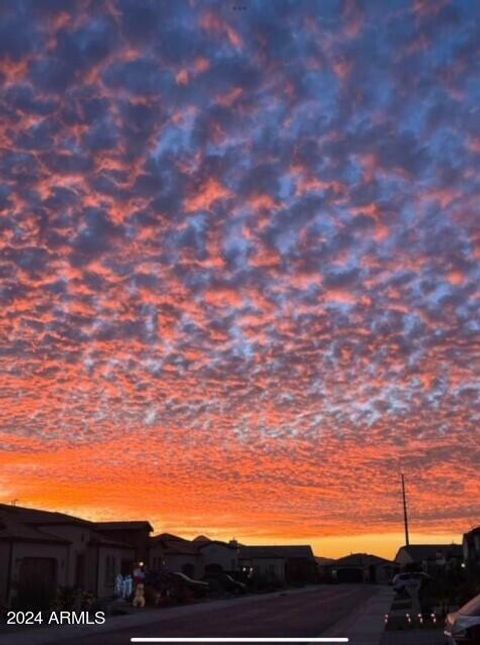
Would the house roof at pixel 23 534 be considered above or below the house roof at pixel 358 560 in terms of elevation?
below

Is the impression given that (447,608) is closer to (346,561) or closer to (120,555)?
(120,555)

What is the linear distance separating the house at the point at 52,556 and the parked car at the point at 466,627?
23.8m

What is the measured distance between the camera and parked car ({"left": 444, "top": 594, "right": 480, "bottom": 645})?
1173 centimetres

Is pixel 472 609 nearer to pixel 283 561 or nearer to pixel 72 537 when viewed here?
pixel 72 537

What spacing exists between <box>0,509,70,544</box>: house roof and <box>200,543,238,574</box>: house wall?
154 ft

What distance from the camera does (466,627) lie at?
11.9 meters

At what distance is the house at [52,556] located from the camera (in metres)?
34.6

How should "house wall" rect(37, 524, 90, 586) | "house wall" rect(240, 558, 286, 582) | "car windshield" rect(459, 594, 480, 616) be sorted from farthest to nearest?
"house wall" rect(240, 558, 286, 582) → "house wall" rect(37, 524, 90, 586) → "car windshield" rect(459, 594, 480, 616)

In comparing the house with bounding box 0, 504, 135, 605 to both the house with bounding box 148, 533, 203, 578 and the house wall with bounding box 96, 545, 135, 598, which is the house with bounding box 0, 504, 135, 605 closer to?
the house wall with bounding box 96, 545, 135, 598

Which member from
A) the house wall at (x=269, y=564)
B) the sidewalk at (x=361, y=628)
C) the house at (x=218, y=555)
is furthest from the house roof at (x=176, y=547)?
the sidewalk at (x=361, y=628)

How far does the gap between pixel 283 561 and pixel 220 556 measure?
27.7 metres

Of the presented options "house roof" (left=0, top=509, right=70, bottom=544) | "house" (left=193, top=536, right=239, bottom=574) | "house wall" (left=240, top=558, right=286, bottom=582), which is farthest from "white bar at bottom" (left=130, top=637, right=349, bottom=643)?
"house wall" (left=240, top=558, right=286, bottom=582)

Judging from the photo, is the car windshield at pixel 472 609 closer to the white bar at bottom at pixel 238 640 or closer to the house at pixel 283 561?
the white bar at bottom at pixel 238 640

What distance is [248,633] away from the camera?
24.6 m
